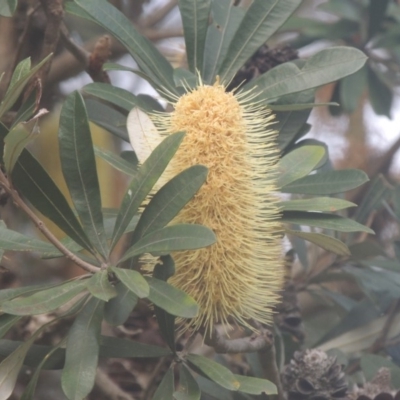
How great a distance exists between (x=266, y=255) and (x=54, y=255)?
211mm

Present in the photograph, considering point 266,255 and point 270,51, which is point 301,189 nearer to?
point 266,255

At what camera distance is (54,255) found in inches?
23.6

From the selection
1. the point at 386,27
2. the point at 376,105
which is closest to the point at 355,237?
the point at 376,105

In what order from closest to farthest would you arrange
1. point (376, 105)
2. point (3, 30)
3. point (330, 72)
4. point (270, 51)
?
point (330, 72) < point (270, 51) < point (3, 30) < point (376, 105)

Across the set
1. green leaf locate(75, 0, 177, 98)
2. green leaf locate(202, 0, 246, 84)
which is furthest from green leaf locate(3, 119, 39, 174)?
green leaf locate(202, 0, 246, 84)

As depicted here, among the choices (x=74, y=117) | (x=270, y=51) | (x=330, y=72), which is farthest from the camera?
(x=270, y=51)

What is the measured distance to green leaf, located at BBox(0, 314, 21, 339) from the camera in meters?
0.56

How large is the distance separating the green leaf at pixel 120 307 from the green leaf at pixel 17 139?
0.15 metres

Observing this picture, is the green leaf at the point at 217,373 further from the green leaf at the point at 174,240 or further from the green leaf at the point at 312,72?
the green leaf at the point at 312,72

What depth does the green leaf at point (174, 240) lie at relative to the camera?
501 mm

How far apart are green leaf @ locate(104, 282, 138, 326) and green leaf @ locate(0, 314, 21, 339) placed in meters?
0.08

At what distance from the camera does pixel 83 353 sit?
1.76 feet

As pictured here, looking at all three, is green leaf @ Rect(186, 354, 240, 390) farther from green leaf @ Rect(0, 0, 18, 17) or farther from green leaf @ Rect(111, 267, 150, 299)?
green leaf @ Rect(0, 0, 18, 17)

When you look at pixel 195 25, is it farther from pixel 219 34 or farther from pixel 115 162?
pixel 115 162
